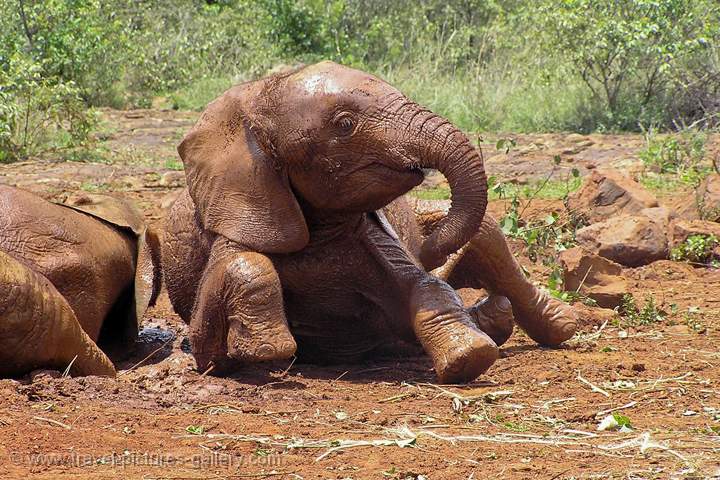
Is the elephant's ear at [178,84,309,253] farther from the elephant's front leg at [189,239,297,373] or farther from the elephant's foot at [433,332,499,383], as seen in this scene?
the elephant's foot at [433,332,499,383]

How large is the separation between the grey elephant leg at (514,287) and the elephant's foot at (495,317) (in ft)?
0.68

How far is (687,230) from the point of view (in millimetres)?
10023

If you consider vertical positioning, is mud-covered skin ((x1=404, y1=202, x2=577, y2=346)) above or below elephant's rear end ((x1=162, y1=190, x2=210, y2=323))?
below

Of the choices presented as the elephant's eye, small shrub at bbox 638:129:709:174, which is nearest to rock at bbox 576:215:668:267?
small shrub at bbox 638:129:709:174

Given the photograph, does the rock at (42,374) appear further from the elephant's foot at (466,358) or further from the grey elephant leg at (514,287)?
the grey elephant leg at (514,287)

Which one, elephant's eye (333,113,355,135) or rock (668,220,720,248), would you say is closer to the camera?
elephant's eye (333,113,355,135)

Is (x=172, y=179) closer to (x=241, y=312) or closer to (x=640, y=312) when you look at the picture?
(x=640, y=312)

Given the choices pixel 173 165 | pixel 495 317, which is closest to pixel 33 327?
pixel 495 317

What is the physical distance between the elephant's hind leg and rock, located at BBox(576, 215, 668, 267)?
461 centimetres

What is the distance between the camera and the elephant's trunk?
5.97 m

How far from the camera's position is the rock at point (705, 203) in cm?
1065

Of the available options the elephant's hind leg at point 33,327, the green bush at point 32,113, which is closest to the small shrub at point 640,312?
the elephant's hind leg at point 33,327

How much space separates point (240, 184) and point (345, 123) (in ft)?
2.33

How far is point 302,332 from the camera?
23.1ft
